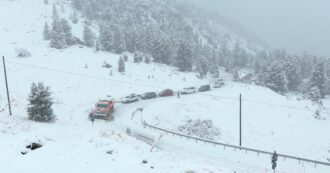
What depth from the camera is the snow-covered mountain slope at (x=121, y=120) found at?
893 inches

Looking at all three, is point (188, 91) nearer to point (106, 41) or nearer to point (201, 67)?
point (201, 67)

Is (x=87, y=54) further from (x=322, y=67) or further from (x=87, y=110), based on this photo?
(x=322, y=67)

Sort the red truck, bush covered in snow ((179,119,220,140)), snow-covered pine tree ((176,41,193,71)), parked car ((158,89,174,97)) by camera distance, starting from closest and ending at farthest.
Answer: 1. the red truck
2. bush covered in snow ((179,119,220,140))
3. parked car ((158,89,174,97))
4. snow-covered pine tree ((176,41,193,71))

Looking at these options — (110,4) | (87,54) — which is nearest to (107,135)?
(87,54)

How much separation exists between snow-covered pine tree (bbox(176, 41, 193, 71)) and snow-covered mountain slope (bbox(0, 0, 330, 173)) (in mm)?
3960

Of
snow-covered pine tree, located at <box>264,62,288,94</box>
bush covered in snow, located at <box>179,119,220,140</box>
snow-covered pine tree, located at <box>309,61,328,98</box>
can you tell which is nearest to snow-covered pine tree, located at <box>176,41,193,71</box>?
snow-covered pine tree, located at <box>264,62,288,94</box>

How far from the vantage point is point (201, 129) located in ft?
149

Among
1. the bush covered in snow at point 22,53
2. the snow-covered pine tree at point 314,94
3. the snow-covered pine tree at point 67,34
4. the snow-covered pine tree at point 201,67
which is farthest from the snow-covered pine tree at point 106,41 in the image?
the snow-covered pine tree at point 314,94

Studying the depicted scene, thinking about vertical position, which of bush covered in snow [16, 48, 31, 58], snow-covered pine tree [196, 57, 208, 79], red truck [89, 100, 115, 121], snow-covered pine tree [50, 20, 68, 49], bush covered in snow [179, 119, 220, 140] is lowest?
bush covered in snow [179, 119, 220, 140]

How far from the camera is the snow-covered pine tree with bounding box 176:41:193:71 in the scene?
283 feet

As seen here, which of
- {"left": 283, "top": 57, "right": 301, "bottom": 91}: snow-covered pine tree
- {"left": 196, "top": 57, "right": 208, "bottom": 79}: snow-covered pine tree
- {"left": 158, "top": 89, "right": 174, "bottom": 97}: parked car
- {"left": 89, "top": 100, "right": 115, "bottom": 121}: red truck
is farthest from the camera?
{"left": 283, "top": 57, "right": 301, "bottom": 91}: snow-covered pine tree

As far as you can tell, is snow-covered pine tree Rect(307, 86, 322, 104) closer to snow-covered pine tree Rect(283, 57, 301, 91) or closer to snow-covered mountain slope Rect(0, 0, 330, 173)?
snow-covered pine tree Rect(283, 57, 301, 91)

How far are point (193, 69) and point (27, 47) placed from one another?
1651 inches

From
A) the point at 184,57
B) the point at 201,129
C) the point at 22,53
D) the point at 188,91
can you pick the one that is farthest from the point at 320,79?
the point at 22,53
